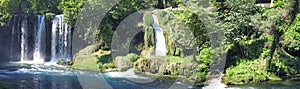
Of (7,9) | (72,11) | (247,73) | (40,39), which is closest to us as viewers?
(247,73)

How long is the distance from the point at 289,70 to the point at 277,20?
4076mm

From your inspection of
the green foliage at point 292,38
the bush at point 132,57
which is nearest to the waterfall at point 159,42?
the bush at point 132,57

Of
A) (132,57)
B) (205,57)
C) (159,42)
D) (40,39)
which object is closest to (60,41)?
(40,39)

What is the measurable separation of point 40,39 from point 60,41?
243 cm

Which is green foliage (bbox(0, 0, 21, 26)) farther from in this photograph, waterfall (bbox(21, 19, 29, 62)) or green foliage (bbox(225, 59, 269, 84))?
green foliage (bbox(225, 59, 269, 84))

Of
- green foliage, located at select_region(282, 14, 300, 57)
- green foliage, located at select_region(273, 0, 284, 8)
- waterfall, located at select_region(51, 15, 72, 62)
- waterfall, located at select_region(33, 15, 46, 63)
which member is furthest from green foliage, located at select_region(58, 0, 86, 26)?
green foliage, located at select_region(282, 14, 300, 57)

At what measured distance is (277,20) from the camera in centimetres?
3381

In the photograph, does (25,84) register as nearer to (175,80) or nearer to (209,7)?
(175,80)

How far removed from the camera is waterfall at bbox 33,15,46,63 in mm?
45250

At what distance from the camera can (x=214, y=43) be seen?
33.7m

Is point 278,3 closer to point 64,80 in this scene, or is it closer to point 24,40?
point 64,80

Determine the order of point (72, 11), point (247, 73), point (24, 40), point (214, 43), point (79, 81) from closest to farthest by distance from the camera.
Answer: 1. point (79, 81)
2. point (247, 73)
3. point (214, 43)
4. point (72, 11)
5. point (24, 40)

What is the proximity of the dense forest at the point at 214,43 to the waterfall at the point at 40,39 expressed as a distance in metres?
6.47

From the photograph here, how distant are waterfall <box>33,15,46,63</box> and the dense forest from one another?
6472 millimetres
